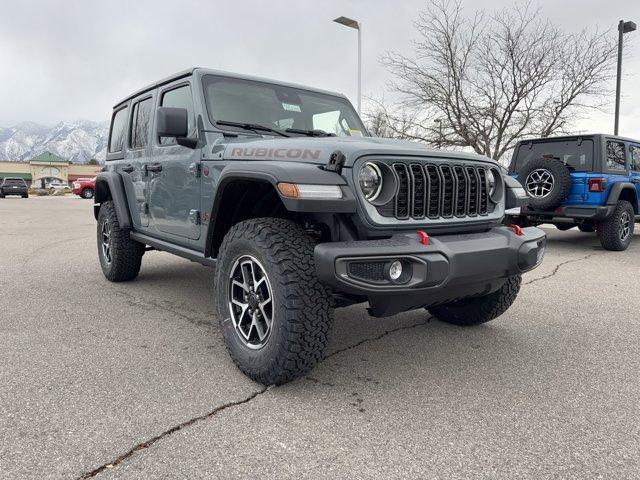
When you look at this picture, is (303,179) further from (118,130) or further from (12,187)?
(12,187)

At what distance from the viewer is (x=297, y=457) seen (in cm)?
203

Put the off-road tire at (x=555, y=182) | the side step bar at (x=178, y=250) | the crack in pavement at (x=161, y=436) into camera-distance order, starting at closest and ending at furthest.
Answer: the crack in pavement at (x=161, y=436), the side step bar at (x=178, y=250), the off-road tire at (x=555, y=182)

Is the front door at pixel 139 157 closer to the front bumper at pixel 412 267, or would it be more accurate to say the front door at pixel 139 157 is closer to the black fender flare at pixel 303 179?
the black fender flare at pixel 303 179

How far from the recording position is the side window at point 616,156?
25.8 ft

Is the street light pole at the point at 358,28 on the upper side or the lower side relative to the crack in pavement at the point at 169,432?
upper

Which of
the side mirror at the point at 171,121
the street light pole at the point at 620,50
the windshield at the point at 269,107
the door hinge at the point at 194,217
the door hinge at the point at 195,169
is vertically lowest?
the door hinge at the point at 194,217

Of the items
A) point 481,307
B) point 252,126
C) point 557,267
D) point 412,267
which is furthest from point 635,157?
point 412,267

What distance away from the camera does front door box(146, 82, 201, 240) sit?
3594 mm

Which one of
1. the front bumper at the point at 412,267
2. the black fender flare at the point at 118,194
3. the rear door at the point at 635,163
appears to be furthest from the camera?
the rear door at the point at 635,163

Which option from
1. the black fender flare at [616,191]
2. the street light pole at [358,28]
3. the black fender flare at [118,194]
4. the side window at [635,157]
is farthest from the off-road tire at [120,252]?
the street light pole at [358,28]

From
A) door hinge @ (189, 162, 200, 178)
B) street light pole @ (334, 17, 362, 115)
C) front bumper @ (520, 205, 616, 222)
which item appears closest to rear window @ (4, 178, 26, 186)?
street light pole @ (334, 17, 362, 115)

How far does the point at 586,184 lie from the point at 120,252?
6.69m

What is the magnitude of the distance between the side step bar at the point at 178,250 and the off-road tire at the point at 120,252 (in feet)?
0.71

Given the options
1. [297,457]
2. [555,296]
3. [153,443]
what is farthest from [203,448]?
[555,296]
